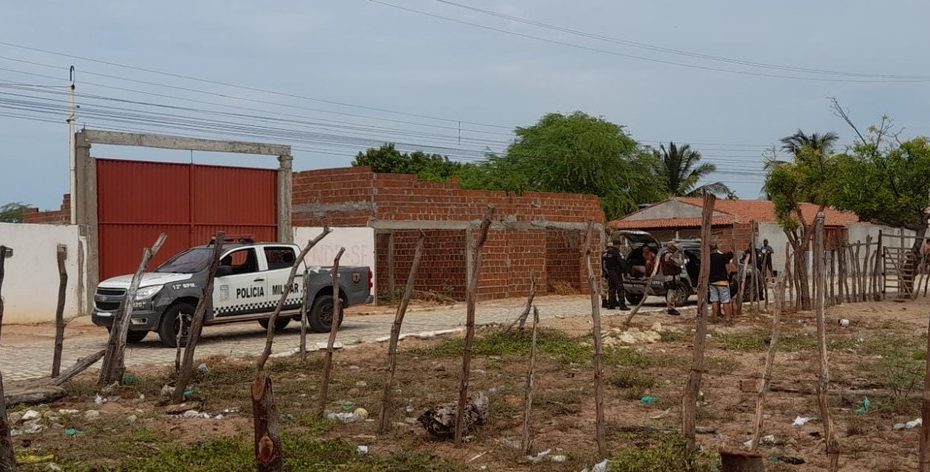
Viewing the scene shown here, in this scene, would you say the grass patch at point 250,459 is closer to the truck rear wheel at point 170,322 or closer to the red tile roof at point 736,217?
the truck rear wheel at point 170,322

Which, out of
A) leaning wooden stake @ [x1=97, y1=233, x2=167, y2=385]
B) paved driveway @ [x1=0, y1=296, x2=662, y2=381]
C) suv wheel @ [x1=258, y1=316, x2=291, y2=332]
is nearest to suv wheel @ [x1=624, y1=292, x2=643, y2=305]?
paved driveway @ [x1=0, y1=296, x2=662, y2=381]

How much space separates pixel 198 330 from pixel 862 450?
5951 mm

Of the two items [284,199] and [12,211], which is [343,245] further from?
[12,211]

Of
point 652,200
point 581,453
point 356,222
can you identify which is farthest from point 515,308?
point 652,200

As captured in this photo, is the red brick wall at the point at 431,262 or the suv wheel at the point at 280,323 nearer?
the suv wheel at the point at 280,323

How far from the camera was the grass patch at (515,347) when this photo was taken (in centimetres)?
→ 1245

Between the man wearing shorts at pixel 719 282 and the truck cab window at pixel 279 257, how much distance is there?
7315mm

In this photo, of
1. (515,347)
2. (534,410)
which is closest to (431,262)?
(515,347)

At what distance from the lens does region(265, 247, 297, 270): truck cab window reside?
1528 cm

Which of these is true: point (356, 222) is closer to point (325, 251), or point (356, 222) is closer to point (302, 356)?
point (325, 251)

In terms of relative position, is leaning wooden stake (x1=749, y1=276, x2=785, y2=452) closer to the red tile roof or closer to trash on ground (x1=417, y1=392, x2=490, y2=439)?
trash on ground (x1=417, y1=392, x2=490, y2=439)

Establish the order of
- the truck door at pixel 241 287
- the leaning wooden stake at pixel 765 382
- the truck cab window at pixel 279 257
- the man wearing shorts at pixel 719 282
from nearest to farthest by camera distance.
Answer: the leaning wooden stake at pixel 765 382
the truck door at pixel 241 287
the truck cab window at pixel 279 257
the man wearing shorts at pixel 719 282

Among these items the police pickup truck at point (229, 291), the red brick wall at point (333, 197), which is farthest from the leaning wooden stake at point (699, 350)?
the red brick wall at point (333, 197)

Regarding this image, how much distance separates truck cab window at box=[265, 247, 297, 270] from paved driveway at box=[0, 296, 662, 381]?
3.89 feet
